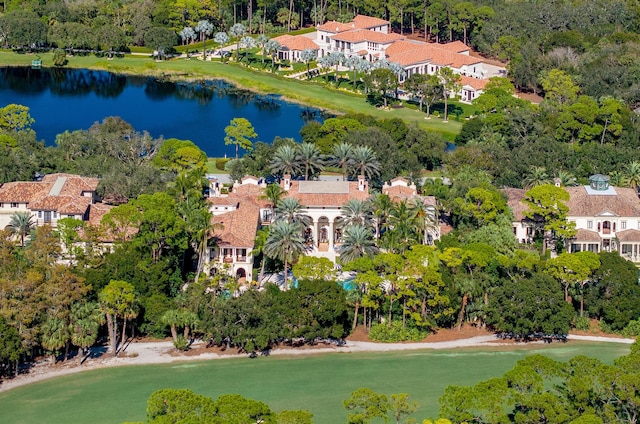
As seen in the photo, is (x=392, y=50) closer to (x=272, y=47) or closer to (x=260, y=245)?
(x=272, y=47)

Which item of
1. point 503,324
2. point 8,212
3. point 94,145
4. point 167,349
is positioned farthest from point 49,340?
A: point 94,145

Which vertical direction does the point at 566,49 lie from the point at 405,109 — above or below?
above

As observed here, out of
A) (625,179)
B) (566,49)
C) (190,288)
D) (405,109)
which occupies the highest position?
(566,49)

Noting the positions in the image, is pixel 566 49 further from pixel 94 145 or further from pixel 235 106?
pixel 94 145

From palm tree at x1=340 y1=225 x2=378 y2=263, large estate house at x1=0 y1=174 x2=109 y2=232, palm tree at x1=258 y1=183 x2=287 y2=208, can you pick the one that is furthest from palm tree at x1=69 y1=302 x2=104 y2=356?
palm tree at x1=258 y1=183 x2=287 y2=208

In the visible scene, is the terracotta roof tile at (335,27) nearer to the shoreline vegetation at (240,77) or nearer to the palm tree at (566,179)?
the shoreline vegetation at (240,77)

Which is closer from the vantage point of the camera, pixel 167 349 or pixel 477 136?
pixel 167 349

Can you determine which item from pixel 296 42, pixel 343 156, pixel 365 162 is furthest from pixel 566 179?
pixel 296 42

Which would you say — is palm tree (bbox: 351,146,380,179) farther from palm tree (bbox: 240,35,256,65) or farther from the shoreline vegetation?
palm tree (bbox: 240,35,256,65)
